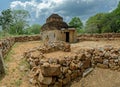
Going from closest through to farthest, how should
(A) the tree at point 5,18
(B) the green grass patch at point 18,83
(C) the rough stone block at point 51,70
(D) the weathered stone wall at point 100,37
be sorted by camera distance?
1. (C) the rough stone block at point 51,70
2. (B) the green grass patch at point 18,83
3. (D) the weathered stone wall at point 100,37
4. (A) the tree at point 5,18

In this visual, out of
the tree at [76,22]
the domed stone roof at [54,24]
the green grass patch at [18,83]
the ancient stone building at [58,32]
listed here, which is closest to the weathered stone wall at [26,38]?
the domed stone roof at [54,24]

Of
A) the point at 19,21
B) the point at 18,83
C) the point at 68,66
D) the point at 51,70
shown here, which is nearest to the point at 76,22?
the point at 19,21

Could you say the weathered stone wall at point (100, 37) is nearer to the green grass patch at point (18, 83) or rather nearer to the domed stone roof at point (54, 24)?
the domed stone roof at point (54, 24)

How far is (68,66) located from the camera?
6.87 m

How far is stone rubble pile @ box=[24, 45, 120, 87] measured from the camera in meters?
6.16

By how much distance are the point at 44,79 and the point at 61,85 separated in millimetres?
719

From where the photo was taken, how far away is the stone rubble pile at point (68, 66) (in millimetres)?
6160

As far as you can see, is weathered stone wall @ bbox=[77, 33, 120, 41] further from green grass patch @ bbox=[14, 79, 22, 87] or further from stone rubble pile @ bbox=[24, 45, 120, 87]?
green grass patch @ bbox=[14, 79, 22, 87]

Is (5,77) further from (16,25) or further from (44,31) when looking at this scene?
(16,25)

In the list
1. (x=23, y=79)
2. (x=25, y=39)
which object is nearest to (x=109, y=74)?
(x=23, y=79)

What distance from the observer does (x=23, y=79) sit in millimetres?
7152

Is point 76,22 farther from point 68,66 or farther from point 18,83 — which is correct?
point 18,83

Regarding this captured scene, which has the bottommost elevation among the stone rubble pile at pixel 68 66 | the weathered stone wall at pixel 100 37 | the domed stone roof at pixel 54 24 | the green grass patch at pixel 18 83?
the green grass patch at pixel 18 83

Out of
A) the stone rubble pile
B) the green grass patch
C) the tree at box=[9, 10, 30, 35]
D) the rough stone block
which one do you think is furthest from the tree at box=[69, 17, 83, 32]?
the rough stone block
